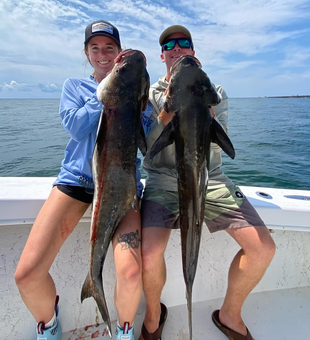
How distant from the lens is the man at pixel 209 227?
2.49 m

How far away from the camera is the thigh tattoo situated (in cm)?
236

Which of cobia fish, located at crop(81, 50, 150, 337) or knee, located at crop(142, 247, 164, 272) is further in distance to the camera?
knee, located at crop(142, 247, 164, 272)

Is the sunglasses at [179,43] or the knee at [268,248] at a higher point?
the sunglasses at [179,43]

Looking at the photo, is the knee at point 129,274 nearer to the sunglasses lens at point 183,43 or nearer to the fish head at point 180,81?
the fish head at point 180,81

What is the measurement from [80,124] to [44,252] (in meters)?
1.18

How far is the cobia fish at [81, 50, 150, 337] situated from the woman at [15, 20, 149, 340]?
14 centimetres

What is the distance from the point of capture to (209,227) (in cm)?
275

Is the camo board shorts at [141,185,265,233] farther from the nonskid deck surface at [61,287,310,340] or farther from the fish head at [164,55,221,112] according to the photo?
the nonskid deck surface at [61,287,310,340]

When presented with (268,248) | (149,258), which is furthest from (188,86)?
(268,248)

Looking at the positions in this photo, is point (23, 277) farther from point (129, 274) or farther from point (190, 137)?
point (190, 137)

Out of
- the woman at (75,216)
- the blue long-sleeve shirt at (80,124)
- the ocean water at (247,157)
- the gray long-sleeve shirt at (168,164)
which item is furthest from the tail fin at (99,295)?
the ocean water at (247,157)

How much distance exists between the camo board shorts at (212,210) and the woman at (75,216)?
16 cm

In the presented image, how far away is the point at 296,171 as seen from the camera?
33.3ft

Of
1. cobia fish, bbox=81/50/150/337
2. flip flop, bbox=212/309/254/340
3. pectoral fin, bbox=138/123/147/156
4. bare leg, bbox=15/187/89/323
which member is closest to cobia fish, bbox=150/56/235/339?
pectoral fin, bbox=138/123/147/156
